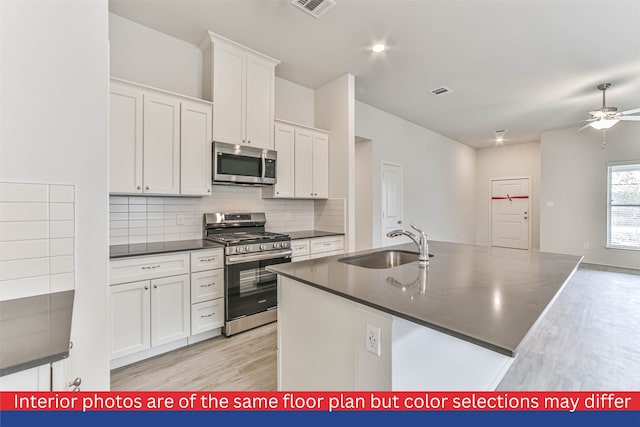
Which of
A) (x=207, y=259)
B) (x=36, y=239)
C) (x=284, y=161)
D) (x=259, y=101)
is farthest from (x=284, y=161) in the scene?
(x=36, y=239)

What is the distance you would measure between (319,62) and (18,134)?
283 cm

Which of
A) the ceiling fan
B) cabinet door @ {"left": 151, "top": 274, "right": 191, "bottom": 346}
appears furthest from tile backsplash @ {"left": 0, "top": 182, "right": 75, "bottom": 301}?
the ceiling fan

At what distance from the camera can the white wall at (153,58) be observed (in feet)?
8.41

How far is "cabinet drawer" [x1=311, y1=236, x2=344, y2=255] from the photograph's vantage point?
3.43 metres

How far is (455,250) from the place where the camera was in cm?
230

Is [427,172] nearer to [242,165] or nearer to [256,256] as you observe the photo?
[242,165]

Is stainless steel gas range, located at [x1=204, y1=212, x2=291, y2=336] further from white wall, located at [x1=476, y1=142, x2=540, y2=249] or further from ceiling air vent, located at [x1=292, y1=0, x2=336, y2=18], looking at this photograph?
white wall, located at [x1=476, y1=142, x2=540, y2=249]

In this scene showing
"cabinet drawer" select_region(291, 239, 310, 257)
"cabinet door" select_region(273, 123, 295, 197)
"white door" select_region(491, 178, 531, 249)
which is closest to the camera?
"cabinet drawer" select_region(291, 239, 310, 257)

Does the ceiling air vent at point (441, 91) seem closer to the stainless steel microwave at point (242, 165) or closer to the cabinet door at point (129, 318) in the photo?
the stainless steel microwave at point (242, 165)

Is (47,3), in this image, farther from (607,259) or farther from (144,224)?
(607,259)

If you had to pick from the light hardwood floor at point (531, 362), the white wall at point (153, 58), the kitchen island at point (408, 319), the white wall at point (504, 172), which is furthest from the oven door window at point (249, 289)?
the white wall at point (504, 172)

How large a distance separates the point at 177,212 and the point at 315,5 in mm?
2259

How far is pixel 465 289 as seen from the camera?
1240 mm

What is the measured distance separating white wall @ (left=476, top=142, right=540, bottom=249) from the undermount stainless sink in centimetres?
681
